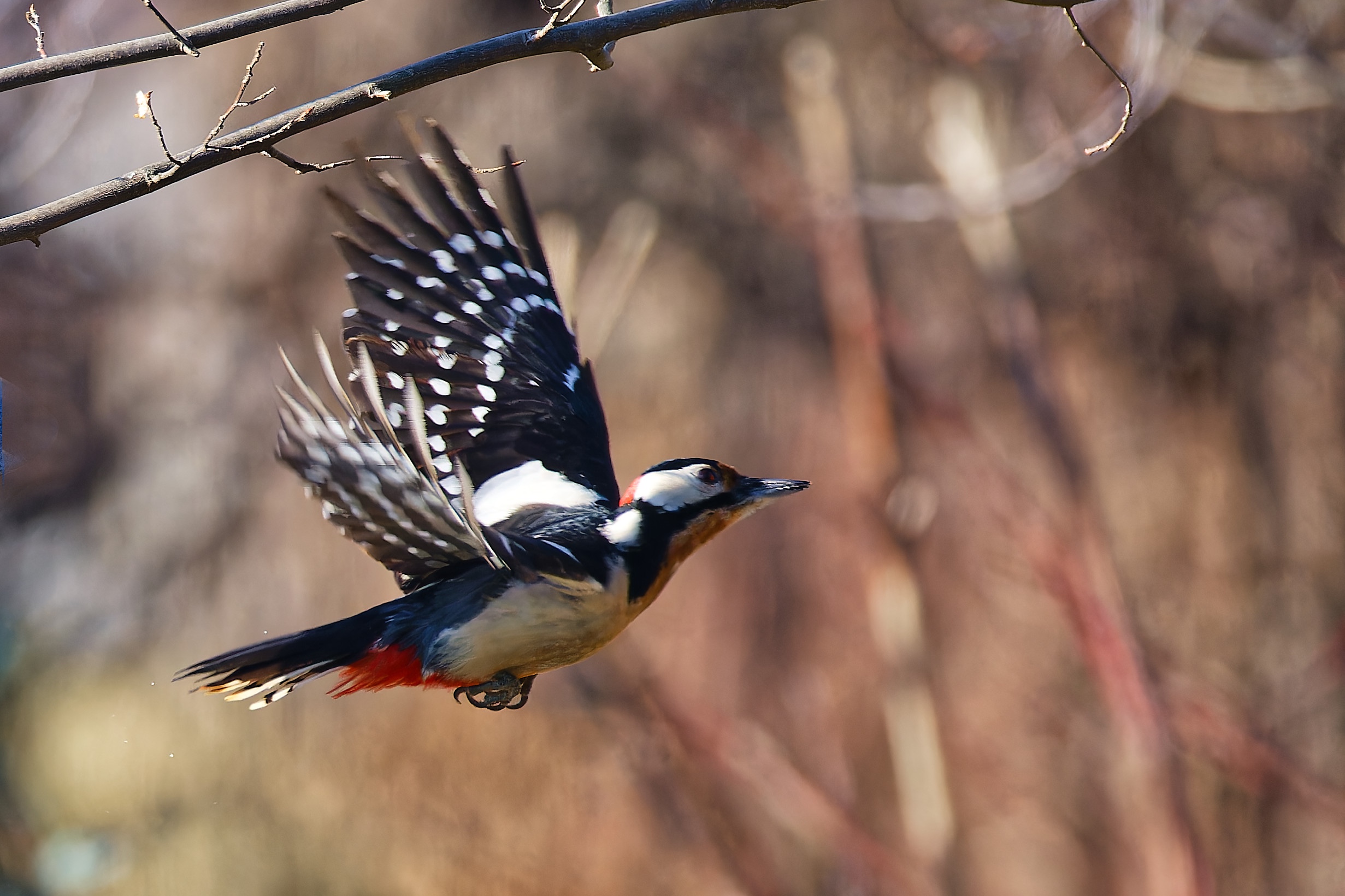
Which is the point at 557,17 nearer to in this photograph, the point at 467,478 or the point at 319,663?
the point at 467,478

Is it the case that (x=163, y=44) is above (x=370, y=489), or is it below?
above

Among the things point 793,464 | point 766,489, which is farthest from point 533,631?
point 793,464

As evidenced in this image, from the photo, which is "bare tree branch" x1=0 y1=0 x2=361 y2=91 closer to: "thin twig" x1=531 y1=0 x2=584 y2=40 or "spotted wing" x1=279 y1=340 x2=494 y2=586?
"thin twig" x1=531 y1=0 x2=584 y2=40

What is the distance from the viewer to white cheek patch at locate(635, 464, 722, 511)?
1848 millimetres

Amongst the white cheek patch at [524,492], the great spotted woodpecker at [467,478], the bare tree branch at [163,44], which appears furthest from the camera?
the white cheek patch at [524,492]

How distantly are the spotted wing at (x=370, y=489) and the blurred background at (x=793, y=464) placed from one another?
2.99 metres

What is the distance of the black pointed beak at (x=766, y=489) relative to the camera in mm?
1840

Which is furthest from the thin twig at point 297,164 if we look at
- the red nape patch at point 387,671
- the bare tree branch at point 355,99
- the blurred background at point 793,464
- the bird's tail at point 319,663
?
the blurred background at point 793,464

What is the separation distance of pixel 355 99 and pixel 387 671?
892 millimetres

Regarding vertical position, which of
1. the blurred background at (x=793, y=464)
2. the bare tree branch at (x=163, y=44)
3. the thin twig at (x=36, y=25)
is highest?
the thin twig at (x=36, y=25)

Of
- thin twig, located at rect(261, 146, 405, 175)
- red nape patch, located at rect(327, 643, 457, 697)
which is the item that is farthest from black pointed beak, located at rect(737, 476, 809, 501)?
thin twig, located at rect(261, 146, 405, 175)

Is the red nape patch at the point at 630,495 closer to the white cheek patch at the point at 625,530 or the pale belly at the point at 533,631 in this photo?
the white cheek patch at the point at 625,530

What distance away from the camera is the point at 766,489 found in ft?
6.11

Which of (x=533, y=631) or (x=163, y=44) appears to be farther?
(x=533, y=631)
